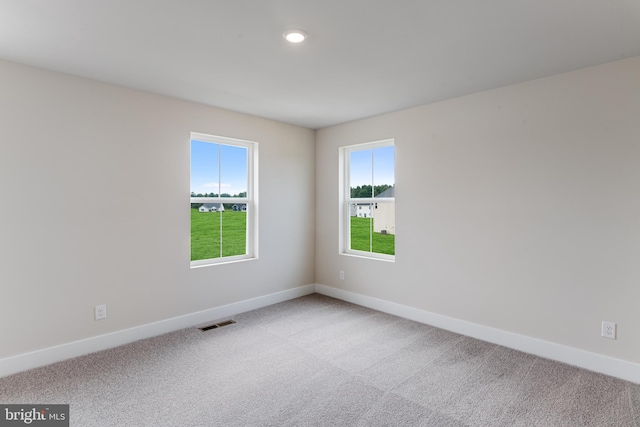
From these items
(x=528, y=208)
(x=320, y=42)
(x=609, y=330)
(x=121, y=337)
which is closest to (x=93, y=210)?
(x=121, y=337)

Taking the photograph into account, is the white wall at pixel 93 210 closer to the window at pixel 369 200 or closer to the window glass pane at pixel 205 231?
the window glass pane at pixel 205 231

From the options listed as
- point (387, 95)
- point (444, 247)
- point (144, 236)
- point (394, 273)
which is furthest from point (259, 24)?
point (394, 273)

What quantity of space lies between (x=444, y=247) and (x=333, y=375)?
72.0 inches

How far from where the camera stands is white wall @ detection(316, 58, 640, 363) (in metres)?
2.61

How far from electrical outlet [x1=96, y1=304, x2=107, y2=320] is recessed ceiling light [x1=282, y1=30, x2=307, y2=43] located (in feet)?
9.23

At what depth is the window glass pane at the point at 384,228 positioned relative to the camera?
4.22 meters

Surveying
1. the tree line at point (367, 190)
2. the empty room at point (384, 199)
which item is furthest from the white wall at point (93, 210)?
the tree line at point (367, 190)

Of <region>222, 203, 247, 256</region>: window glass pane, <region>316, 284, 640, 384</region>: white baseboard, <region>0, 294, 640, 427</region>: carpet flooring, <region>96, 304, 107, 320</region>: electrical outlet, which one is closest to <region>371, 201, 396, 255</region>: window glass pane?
<region>316, 284, 640, 384</region>: white baseboard

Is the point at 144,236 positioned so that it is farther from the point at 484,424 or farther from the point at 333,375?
the point at 484,424

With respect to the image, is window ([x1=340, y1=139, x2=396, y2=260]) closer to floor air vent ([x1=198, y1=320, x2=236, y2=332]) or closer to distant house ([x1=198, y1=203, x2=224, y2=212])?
distant house ([x1=198, y1=203, x2=224, y2=212])

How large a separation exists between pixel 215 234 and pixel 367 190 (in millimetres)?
2039

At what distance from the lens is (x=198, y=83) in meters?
3.10

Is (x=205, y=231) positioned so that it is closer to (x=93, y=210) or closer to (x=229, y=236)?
(x=229, y=236)

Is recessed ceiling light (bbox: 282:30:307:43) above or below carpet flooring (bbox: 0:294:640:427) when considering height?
above
